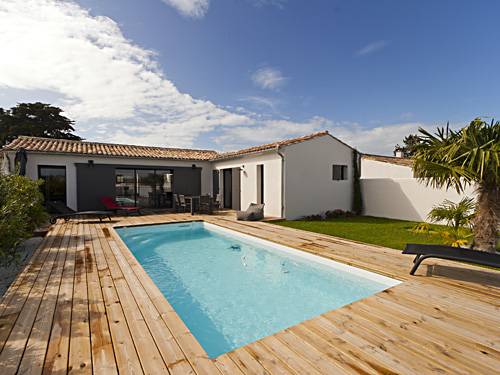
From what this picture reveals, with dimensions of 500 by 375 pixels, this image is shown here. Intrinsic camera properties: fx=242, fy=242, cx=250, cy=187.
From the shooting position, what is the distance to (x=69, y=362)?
2.04 m

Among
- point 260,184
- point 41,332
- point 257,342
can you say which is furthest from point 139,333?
point 260,184

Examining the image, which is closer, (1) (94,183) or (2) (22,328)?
(2) (22,328)

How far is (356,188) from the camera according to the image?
44.2 feet

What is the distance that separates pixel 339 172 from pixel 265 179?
171 inches

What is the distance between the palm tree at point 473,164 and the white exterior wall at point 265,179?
6.59 m

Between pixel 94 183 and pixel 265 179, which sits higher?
pixel 265 179

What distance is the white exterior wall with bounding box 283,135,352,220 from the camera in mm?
11312

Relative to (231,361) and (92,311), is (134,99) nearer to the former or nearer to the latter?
(92,311)

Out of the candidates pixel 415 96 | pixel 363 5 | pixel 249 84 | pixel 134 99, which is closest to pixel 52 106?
pixel 134 99

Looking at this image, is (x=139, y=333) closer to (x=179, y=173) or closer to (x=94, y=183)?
(x=94, y=183)

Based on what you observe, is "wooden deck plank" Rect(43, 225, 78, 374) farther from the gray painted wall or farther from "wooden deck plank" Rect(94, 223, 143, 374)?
the gray painted wall

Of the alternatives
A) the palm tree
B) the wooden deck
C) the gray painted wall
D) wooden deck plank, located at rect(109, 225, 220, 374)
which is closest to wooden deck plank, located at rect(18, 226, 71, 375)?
the wooden deck

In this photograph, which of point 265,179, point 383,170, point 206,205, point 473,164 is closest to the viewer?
point 473,164

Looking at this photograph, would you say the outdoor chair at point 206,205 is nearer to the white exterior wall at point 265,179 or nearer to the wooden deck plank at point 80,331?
the white exterior wall at point 265,179
